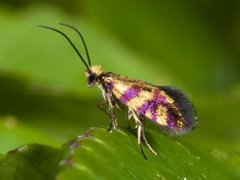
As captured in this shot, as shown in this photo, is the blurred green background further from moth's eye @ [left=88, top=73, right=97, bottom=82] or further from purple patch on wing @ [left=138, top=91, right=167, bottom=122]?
purple patch on wing @ [left=138, top=91, right=167, bottom=122]

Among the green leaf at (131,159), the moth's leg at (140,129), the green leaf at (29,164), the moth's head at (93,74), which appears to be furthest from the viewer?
the moth's head at (93,74)

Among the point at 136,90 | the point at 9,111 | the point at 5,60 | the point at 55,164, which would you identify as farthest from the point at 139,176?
the point at 5,60

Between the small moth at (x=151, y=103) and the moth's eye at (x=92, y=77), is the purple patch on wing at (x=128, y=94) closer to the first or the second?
the small moth at (x=151, y=103)

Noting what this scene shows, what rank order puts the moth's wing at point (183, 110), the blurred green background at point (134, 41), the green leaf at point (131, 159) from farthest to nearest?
the blurred green background at point (134, 41) < the moth's wing at point (183, 110) < the green leaf at point (131, 159)

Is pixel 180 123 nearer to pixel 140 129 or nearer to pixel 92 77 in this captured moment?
pixel 140 129

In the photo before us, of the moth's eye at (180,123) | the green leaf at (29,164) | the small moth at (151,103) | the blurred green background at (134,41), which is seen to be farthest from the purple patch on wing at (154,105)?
the blurred green background at (134,41)

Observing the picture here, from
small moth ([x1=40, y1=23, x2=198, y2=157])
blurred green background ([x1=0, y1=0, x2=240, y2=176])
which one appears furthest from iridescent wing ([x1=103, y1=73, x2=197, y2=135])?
blurred green background ([x1=0, y1=0, x2=240, y2=176])

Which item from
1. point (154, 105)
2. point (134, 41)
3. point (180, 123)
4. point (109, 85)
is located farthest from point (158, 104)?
point (134, 41)
